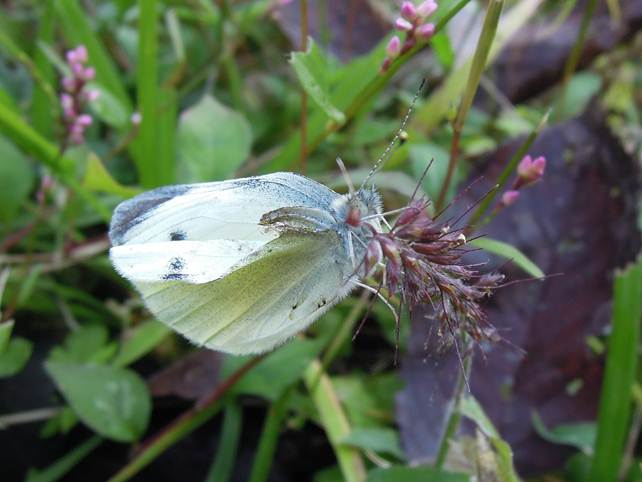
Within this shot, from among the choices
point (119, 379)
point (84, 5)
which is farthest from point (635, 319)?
point (84, 5)

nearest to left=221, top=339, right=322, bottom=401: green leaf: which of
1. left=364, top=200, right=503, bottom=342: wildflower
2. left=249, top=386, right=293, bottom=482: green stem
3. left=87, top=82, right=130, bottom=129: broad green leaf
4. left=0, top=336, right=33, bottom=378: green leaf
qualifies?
left=249, top=386, right=293, bottom=482: green stem

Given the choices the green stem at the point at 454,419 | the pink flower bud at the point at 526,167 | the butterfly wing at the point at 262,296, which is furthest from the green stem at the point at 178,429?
the pink flower bud at the point at 526,167

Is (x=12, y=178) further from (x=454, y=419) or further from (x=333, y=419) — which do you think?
(x=454, y=419)

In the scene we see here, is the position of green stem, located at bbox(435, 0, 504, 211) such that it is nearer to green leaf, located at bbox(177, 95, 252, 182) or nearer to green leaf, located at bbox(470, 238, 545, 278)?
green leaf, located at bbox(470, 238, 545, 278)

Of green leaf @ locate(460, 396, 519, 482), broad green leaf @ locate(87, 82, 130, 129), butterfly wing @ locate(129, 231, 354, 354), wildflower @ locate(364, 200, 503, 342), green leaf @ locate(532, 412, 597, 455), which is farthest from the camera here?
broad green leaf @ locate(87, 82, 130, 129)

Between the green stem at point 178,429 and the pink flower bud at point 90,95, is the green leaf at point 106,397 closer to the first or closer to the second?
the green stem at point 178,429

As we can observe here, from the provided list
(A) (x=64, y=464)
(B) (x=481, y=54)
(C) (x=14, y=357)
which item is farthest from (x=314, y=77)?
(A) (x=64, y=464)
